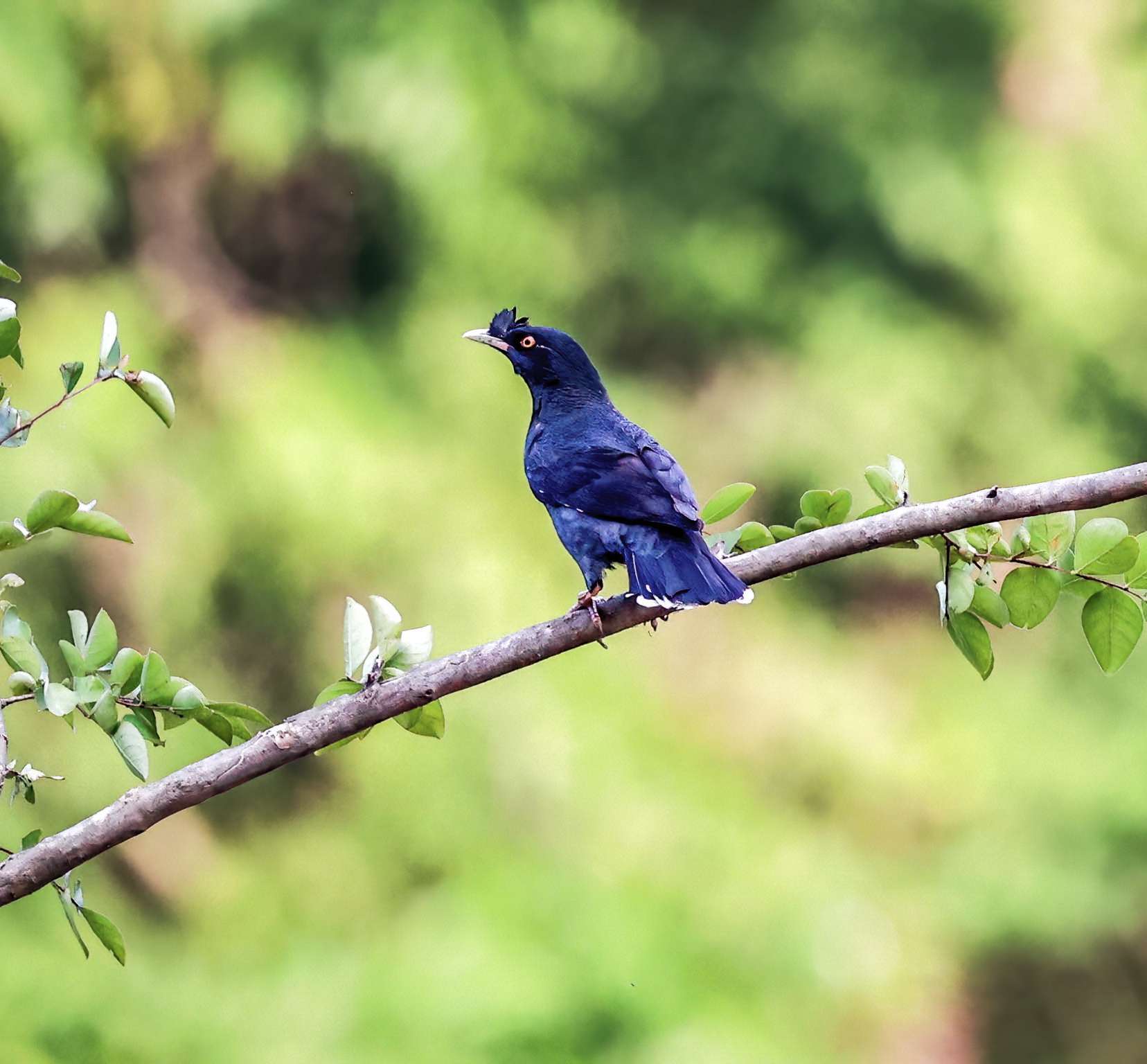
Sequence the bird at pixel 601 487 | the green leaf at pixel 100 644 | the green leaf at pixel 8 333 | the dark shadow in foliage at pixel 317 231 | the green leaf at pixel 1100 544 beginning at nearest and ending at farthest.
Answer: the green leaf at pixel 8 333
the green leaf at pixel 100 644
the green leaf at pixel 1100 544
the bird at pixel 601 487
the dark shadow in foliage at pixel 317 231

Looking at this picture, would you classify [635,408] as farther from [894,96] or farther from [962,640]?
[962,640]

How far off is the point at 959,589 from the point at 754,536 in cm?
24

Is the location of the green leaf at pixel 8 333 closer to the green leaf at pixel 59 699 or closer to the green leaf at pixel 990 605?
the green leaf at pixel 59 699

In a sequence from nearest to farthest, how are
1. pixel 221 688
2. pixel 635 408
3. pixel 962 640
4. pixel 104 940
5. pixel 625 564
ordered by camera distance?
1. pixel 104 940
2. pixel 962 640
3. pixel 625 564
4. pixel 221 688
5. pixel 635 408

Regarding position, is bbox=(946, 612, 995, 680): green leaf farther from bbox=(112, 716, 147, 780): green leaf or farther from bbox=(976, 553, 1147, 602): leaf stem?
bbox=(112, 716, 147, 780): green leaf

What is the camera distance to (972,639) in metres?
1.52

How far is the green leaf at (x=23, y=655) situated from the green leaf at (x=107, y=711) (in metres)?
0.06

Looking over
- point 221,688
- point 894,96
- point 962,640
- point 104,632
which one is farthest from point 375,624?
point 894,96

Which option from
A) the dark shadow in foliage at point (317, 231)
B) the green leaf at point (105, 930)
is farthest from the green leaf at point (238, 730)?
the dark shadow in foliage at point (317, 231)

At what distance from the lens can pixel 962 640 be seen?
1.52 metres

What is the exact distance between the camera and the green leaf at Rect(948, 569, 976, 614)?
58.4 inches

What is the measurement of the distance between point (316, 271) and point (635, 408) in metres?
1.07

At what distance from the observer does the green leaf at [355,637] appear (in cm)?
136

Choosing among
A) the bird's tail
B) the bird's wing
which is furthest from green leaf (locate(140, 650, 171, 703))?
the bird's wing
